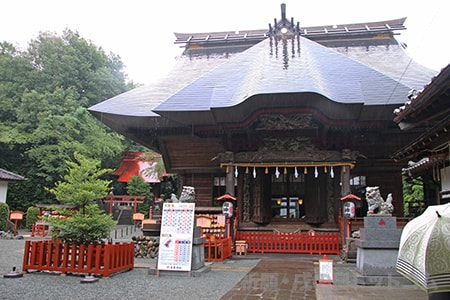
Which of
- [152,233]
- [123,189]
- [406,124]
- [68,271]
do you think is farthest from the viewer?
[123,189]

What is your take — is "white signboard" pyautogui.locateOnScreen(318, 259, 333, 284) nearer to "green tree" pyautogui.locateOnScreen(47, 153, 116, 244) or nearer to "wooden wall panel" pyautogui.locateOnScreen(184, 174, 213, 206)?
"green tree" pyautogui.locateOnScreen(47, 153, 116, 244)

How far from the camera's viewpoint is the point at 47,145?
89.2 ft

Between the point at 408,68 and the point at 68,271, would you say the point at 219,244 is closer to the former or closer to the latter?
the point at 68,271

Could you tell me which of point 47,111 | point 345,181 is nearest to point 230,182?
point 345,181

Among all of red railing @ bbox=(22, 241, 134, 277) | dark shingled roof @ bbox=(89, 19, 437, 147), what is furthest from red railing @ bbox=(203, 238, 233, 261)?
dark shingled roof @ bbox=(89, 19, 437, 147)

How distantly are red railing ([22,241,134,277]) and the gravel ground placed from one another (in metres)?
0.18

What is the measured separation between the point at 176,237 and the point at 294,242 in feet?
19.1

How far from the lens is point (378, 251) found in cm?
794

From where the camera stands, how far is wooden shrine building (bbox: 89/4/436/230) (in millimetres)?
12742

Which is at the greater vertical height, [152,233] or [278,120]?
[278,120]

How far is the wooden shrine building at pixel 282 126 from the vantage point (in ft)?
41.8

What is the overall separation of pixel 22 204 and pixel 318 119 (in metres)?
23.6

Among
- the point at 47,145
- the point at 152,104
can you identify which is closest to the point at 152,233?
the point at 152,104

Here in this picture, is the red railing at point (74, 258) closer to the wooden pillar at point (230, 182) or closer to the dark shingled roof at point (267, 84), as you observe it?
the wooden pillar at point (230, 182)
